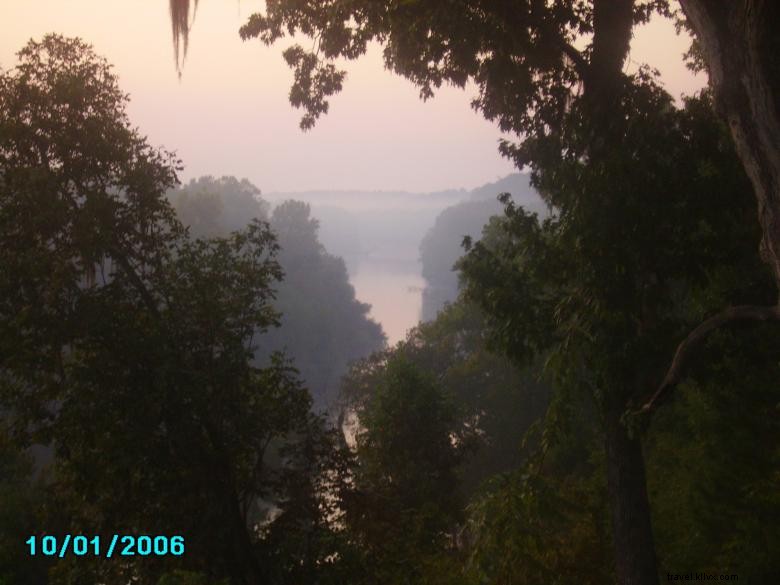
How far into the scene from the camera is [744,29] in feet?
17.6

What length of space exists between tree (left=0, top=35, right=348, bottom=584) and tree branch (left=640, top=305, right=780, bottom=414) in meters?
5.18

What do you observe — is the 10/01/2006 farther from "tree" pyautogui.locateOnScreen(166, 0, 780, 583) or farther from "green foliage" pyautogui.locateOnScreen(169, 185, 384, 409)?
"green foliage" pyautogui.locateOnScreen(169, 185, 384, 409)

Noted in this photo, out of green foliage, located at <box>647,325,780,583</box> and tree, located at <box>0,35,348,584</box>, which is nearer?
tree, located at <box>0,35,348,584</box>

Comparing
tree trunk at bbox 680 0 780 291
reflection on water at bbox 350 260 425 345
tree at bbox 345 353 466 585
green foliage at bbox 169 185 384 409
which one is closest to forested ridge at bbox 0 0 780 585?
tree trunk at bbox 680 0 780 291

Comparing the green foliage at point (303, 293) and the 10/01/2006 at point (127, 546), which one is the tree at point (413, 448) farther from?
the green foliage at point (303, 293)

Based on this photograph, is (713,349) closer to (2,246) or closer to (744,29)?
(744,29)

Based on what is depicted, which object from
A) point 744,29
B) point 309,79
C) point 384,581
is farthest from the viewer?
point 309,79

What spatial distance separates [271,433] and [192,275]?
2599 millimetres

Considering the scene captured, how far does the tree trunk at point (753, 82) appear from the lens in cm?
524

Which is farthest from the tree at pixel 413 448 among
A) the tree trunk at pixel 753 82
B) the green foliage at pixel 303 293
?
the green foliage at pixel 303 293

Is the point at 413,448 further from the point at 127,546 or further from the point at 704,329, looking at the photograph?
the point at 704,329

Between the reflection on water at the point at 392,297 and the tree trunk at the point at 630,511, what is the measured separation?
212ft

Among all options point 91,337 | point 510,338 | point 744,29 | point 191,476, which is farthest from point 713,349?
point 91,337

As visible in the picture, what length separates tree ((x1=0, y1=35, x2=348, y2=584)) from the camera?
7.03 meters
